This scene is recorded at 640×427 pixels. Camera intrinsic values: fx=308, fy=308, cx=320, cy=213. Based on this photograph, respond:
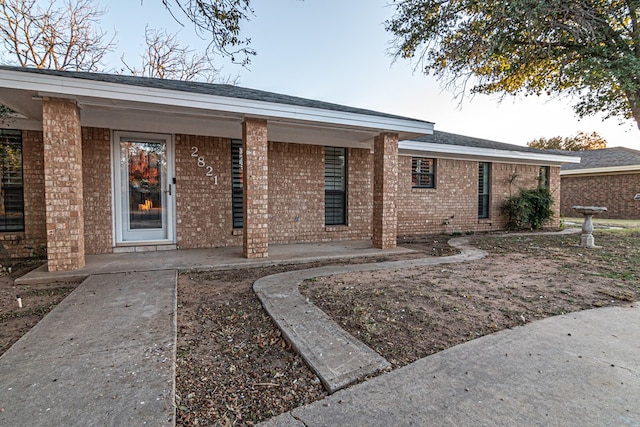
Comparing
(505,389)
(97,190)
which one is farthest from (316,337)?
(97,190)

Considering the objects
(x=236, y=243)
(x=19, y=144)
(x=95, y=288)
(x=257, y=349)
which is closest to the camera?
(x=257, y=349)

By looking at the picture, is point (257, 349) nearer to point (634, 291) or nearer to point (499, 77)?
point (634, 291)

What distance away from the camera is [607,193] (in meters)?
16.6

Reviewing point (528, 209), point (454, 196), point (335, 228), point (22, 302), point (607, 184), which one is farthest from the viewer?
point (607, 184)

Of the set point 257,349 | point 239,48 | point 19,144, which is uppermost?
point 239,48

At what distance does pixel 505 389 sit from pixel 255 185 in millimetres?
4513

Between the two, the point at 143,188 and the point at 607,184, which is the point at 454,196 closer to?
the point at 143,188

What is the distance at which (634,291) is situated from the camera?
3.91 metres

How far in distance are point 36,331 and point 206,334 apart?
1360 mm

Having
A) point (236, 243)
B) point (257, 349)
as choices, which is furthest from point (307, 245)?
point (257, 349)

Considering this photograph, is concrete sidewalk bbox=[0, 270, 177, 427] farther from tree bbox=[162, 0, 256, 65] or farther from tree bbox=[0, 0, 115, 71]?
tree bbox=[0, 0, 115, 71]

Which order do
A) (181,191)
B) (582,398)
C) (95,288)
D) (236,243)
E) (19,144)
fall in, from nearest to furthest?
(582,398) → (95,288) → (19,144) → (181,191) → (236,243)

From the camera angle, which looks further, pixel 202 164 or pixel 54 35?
pixel 54 35

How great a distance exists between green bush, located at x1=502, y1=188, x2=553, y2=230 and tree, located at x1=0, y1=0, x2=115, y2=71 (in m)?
16.1
